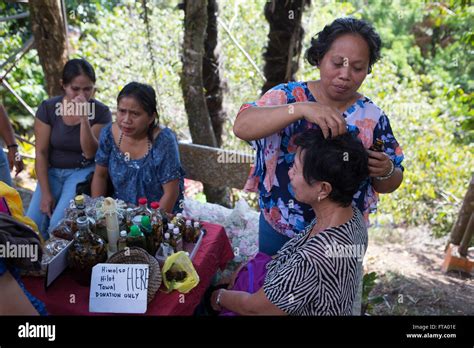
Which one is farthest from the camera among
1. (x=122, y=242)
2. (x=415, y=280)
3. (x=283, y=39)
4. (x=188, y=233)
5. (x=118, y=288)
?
(x=283, y=39)

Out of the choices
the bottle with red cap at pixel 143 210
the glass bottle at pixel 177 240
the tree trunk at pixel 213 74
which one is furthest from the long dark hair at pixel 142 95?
the tree trunk at pixel 213 74

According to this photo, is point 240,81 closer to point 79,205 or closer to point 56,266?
point 79,205

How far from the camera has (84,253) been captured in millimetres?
2006

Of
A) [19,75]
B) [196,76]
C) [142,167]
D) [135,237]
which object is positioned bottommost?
[135,237]

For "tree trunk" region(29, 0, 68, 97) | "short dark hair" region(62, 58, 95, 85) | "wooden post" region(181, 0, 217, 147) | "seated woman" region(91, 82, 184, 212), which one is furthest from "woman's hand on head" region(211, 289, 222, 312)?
"tree trunk" region(29, 0, 68, 97)

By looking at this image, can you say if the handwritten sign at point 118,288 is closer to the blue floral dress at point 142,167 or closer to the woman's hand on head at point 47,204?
the blue floral dress at point 142,167

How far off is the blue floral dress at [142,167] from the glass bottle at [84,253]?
2.78 ft

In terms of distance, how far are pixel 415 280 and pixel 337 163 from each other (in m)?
3.01

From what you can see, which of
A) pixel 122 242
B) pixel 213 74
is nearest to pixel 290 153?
pixel 122 242

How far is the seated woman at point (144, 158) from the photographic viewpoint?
287cm

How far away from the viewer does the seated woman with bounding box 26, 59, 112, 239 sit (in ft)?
10.2

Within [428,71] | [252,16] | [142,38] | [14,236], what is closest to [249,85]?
[252,16]
